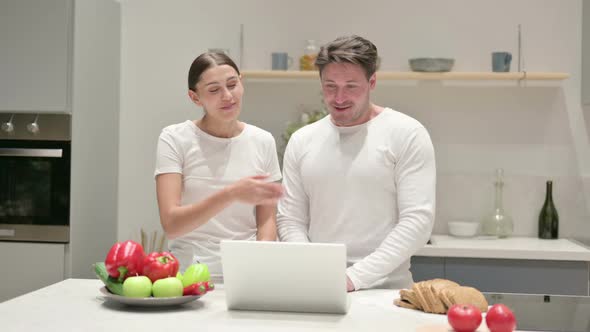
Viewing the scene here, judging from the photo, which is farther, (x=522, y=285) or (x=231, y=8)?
(x=231, y=8)

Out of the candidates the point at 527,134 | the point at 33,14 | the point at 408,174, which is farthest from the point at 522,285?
the point at 33,14

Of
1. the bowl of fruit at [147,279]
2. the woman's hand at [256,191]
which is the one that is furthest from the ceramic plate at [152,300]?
the woman's hand at [256,191]

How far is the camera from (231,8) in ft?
14.6

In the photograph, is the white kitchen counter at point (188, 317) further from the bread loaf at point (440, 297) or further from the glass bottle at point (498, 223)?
the glass bottle at point (498, 223)

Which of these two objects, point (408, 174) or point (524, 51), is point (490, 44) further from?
point (408, 174)

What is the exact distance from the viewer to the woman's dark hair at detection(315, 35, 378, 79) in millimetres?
2396

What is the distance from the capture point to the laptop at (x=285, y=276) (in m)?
1.88

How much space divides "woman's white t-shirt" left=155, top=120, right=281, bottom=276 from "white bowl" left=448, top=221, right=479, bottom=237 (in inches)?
75.9

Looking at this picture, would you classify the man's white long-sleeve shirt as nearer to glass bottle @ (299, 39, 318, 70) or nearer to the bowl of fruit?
the bowl of fruit

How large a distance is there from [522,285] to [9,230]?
2.60 meters

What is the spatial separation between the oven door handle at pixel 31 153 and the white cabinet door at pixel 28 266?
449 millimetres

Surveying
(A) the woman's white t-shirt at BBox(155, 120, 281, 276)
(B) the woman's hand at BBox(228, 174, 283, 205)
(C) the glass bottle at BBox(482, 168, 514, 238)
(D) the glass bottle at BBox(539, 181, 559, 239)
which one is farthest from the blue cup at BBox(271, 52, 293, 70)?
(B) the woman's hand at BBox(228, 174, 283, 205)

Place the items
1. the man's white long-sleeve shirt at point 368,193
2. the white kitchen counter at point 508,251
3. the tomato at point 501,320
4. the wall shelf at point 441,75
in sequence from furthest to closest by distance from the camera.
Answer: the wall shelf at point 441,75
the white kitchen counter at point 508,251
the man's white long-sleeve shirt at point 368,193
the tomato at point 501,320

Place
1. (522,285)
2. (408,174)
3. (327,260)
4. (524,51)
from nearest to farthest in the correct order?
(327,260)
(408,174)
(522,285)
(524,51)
